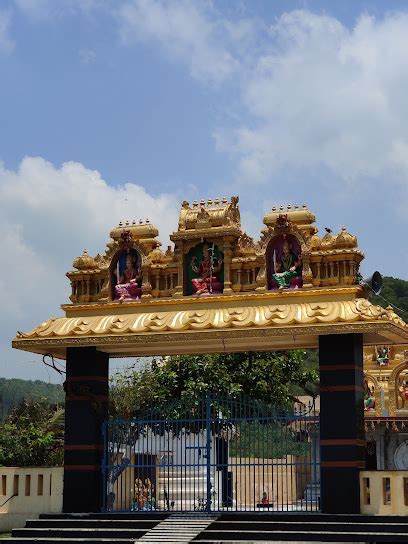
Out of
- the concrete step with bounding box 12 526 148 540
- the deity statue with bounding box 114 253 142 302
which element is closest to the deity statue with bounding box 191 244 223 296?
the deity statue with bounding box 114 253 142 302

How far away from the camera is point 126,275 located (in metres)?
18.2

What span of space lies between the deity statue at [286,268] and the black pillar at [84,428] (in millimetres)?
3640

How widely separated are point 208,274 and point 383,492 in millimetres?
4818

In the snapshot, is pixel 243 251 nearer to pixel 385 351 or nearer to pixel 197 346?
pixel 197 346

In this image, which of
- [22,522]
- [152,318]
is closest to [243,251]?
[152,318]

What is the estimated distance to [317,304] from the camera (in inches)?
641

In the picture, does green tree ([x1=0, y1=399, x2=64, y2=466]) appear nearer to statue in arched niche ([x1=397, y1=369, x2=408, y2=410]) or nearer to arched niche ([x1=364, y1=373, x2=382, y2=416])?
arched niche ([x1=364, y1=373, x2=382, y2=416])

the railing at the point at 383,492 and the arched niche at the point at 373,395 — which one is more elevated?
the arched niche at the point at 373,395

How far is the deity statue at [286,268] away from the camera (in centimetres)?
1681

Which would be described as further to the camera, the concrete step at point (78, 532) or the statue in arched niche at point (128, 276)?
the statue in arched niche at point (128, 276)

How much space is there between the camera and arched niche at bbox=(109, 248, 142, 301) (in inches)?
708

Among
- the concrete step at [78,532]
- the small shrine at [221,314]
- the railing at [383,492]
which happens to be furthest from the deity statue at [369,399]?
the concrete step at [78,532]

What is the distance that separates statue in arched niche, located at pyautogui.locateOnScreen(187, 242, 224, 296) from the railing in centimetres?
415

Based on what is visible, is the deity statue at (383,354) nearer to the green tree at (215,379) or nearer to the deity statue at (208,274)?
the green tree at (215,379)
